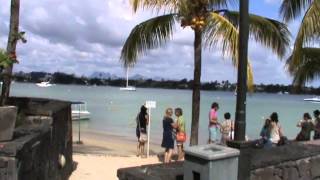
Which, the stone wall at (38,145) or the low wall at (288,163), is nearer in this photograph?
the low wall at (288,163)

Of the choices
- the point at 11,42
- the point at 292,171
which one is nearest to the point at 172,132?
the point at 11,42

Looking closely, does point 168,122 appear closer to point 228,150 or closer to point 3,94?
point 3,94

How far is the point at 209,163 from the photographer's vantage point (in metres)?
5.20

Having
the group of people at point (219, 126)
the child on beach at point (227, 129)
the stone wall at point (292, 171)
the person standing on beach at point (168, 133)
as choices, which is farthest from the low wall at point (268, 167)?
the group of people at point (219, 126)

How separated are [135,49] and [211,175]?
11.8m

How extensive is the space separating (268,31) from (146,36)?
3.48 meters

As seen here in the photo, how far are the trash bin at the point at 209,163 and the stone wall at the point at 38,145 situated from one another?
2.37 m

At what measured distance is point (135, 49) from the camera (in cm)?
1678

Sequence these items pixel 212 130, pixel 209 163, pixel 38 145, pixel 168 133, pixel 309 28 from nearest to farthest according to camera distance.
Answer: pixel 209 163
pixel 38 145
pixel 309 28
pixel 168 133
pixel 212 130

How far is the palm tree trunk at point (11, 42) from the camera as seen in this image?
28.5 ft

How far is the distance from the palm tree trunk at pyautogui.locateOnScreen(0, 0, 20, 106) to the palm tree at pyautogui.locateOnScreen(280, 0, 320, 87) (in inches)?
310

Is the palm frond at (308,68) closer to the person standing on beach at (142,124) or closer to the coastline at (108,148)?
the person standing on beach at (142,124)

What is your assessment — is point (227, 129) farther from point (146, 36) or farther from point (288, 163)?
point (288, 163)

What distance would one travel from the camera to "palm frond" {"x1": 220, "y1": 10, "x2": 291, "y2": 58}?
15820mm
